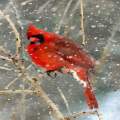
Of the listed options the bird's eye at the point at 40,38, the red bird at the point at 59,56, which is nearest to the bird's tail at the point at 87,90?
the red bird at the point at 59,56

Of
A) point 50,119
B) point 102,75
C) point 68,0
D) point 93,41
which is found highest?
point 68,0

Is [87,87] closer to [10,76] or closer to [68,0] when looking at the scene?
[10,76]

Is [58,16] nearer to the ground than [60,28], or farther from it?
farther from it

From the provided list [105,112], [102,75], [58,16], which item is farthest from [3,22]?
[105,112]

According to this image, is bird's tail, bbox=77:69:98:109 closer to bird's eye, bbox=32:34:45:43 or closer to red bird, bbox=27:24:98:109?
red bird, bbox=27:24:98:109

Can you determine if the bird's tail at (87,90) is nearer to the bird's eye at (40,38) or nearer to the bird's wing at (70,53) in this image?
A: the bird's wing at (70,53)

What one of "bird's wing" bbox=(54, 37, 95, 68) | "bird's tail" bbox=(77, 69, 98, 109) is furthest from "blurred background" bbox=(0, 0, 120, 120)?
"bird's wing" bbox=(54, 37, 95, 68)

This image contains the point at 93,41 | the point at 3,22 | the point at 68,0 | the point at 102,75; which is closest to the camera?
the point at 102,75
